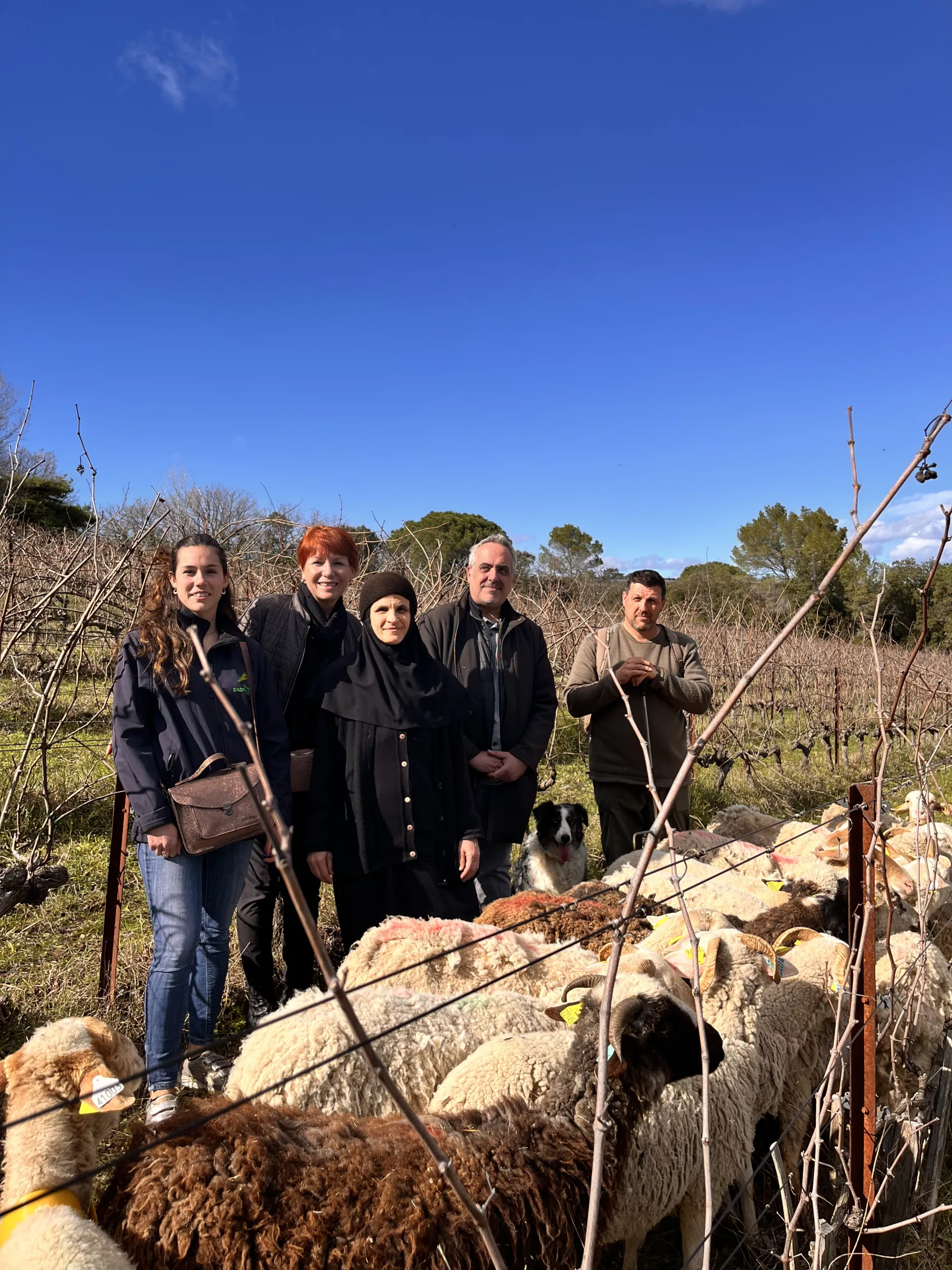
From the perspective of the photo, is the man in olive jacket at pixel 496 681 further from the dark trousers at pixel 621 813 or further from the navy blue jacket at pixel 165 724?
the navy blue jacket at pixel 165 724

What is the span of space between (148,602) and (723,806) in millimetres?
7925

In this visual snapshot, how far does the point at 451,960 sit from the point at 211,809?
3.93 feet

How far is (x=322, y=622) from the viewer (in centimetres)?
399

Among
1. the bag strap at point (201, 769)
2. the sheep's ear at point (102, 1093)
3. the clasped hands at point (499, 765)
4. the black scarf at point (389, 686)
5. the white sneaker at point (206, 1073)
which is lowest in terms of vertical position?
the white sneaker at point (206, 1073)

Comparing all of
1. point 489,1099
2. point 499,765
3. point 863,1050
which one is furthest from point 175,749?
point 863,1050

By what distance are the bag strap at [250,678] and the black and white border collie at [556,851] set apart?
9.38 ft

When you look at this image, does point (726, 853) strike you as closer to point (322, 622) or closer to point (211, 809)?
point (322, 622)

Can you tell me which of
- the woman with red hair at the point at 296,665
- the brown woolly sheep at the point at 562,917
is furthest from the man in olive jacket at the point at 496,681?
the woman with red hair at the point at 296,665

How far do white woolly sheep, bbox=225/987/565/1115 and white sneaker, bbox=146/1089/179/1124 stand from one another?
32 cm

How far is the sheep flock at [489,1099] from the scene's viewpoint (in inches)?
73.9

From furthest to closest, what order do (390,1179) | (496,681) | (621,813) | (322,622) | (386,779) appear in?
(621,813)
(496,681)
(322,622)
(386,779)
(390,1179)

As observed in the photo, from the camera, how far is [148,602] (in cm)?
309

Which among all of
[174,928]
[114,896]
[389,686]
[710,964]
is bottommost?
[710,964]

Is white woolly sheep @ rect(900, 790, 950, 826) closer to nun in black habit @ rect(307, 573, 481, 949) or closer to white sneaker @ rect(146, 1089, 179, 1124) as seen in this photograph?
nun in black habit @ rect(307, 573, 481, 949)
